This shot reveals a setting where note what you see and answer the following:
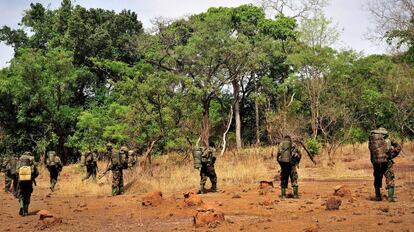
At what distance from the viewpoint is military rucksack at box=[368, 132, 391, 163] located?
37.9 feet

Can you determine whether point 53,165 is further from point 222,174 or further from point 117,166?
point 222,174

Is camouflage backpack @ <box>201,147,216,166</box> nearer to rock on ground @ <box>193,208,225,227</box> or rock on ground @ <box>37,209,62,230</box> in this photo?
rock on ground @ <box>193,208,225,227</box>

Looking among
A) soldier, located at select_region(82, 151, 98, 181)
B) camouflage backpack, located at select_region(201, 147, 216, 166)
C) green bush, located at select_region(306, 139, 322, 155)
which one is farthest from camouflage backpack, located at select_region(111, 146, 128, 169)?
green bush, located at select_region(306, 139, 322, 155)

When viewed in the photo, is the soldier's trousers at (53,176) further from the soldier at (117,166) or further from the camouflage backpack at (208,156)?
the camouflage backpack at (208,156)

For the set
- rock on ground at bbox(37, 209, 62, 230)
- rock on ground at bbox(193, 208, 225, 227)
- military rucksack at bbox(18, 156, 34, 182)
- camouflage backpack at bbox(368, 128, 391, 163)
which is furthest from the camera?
military rucksack at bbox(18, 156, 34, 182)

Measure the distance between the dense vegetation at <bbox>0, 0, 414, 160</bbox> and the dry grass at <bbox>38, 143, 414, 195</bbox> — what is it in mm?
1340

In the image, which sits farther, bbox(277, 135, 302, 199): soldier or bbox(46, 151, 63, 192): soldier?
bbox(46, 151, 63, 192): soldier

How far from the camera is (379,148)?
1161 cm

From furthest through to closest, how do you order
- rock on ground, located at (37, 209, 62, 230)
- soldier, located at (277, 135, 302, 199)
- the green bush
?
the green bush → soldier, located at (277, 135, 302, 199) → rock on ground, located at (37, 209, 62, 230)

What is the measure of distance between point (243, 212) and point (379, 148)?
3.50 meters

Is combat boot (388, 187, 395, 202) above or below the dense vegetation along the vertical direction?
below

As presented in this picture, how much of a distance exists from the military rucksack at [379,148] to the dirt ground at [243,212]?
3.44 ft

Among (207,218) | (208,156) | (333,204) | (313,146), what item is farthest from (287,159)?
(313,146)

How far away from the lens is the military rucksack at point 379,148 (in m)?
11.5
